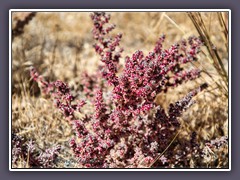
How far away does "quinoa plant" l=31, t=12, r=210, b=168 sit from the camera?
2393 mm

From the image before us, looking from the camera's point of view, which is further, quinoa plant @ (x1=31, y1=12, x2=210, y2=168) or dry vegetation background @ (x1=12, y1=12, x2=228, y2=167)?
dry vegetation background @ (x1=12, y1=12, x2=228, y2=167)

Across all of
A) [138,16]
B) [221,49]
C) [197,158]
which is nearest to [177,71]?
[197,158]

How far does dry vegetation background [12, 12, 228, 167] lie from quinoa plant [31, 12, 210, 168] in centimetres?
22

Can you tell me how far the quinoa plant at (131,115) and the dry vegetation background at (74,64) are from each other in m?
0.22

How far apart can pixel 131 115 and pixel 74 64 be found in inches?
61.9

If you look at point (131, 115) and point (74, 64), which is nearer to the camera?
point (131, 115)

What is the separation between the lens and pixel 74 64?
3986 millimetres

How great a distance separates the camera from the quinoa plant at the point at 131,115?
239 cm

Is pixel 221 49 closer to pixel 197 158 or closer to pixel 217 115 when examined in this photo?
pixel 217 115

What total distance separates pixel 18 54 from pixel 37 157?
1359mm

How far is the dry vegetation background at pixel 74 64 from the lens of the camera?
3.05 m

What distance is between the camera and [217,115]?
10.5ft

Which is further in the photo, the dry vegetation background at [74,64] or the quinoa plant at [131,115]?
the dry vegetation background at [74,64]

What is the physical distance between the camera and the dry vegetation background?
3.05m
